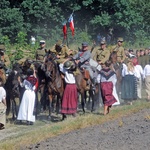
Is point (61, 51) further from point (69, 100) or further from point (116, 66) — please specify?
point (116, 66)

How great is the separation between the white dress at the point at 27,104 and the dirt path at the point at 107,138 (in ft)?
12.5

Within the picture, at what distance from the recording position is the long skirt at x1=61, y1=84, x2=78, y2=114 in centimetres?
2153

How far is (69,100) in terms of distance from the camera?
Answer: 70.8 feet

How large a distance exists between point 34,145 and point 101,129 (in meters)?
2.26

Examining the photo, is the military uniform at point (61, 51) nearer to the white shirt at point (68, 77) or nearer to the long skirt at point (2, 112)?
the white shirt at point (68, 77)

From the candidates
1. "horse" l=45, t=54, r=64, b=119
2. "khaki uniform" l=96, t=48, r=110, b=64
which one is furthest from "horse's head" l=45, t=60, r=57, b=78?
"khaki uniform" l=96, t=48, r=110, b=64

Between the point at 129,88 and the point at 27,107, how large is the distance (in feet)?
20.4

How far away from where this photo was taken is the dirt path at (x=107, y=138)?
14.6m

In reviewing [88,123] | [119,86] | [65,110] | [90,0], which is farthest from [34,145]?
[90,0]

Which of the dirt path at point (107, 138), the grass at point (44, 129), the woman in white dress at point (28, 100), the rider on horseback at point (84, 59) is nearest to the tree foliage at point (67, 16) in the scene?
the rider on horseback at point (84, 59)

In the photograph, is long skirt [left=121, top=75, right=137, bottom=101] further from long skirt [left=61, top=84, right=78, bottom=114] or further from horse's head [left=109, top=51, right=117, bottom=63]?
long skirt [left=61, top=84, right=78, bottom=114]

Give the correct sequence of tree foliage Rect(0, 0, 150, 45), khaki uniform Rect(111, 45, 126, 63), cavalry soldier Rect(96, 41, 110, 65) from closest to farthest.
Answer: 1. cavalry soldier Rect(96, 41, 110, 65)
2. khaki uniform Rect(111, 45, 126, 63)
3. tree foliage Rect(0, 0, 150, 45)

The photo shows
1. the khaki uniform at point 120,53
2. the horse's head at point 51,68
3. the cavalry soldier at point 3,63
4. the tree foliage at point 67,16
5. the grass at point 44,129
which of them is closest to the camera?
the grass at point 44,129

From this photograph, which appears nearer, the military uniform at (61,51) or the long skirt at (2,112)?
the long skirt at (2,112)
